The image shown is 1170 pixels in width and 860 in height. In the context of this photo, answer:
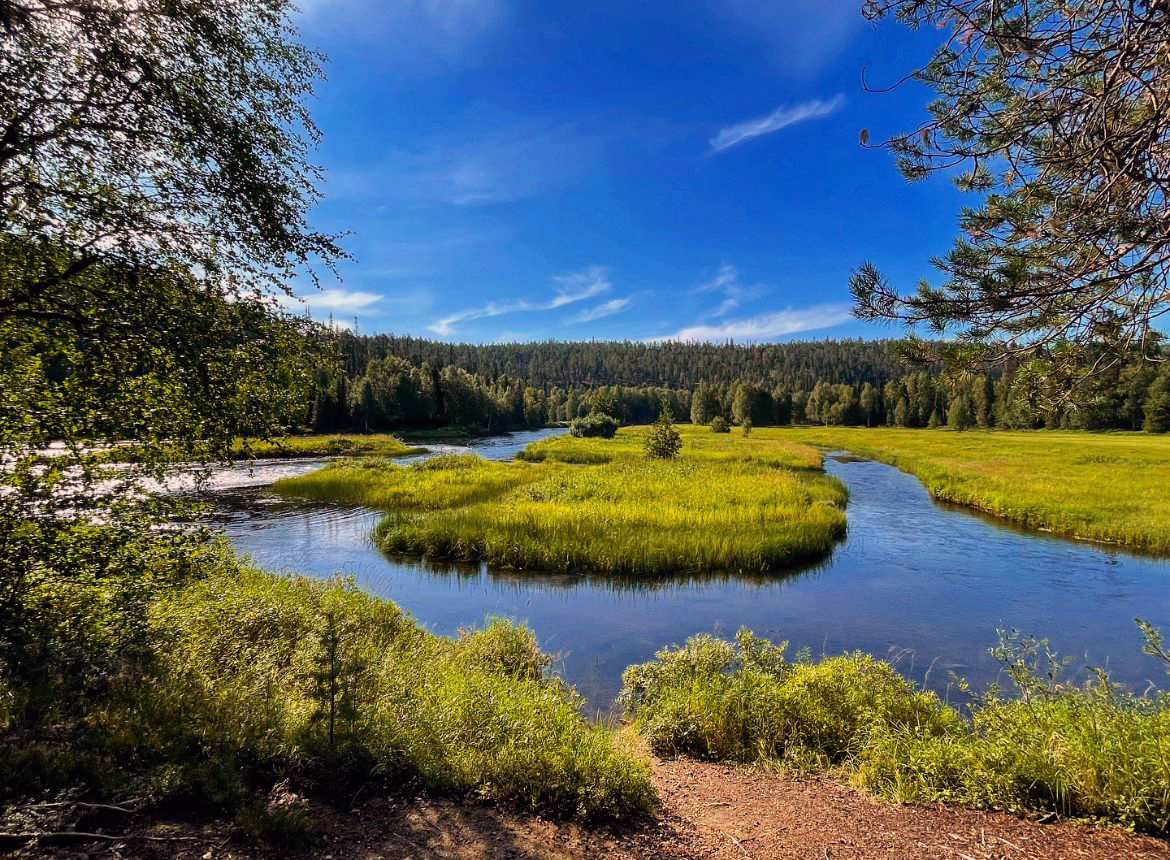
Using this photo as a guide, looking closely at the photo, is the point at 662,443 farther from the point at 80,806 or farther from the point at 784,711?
the point at 80,806

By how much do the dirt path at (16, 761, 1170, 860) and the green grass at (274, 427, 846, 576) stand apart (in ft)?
37.5

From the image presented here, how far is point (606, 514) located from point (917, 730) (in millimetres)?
14872

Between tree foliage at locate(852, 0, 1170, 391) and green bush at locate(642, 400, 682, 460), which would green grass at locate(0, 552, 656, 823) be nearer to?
tree foliage at locate(852, 0, 1170, 391)

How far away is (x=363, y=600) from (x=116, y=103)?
9.80m

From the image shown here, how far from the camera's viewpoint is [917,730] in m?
6.62

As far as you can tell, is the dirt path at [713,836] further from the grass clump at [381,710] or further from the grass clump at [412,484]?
the grass clump at [412,484]

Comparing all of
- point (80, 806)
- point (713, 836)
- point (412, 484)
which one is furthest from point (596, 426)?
point (80, 806)

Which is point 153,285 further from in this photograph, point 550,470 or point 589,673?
point 550,470

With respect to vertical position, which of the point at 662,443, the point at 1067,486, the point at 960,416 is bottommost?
the point at 1067,486

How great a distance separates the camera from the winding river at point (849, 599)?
11289 millimetres

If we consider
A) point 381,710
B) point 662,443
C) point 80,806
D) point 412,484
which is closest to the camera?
point 80,806

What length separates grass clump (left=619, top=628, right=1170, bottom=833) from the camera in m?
4.91

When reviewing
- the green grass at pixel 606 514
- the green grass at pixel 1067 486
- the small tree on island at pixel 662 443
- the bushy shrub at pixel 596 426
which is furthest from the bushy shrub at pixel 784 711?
the bushy shrub at pixel 596 426

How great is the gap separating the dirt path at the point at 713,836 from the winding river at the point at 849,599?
4.33 m
